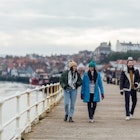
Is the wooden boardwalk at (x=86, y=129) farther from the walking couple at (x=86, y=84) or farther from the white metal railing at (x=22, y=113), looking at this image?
the walking couple at (x=86, y=84)

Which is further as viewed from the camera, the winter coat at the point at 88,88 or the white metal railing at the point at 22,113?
the winter coat at the point at 88,88

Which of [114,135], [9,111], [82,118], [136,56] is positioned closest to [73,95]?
[82,118]

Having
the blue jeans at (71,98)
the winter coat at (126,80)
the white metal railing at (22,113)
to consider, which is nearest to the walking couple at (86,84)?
the blue jeans at (71,98)

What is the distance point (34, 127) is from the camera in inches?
534

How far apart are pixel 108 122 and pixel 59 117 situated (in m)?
2.07

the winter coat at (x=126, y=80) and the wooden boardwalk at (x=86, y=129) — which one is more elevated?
the winter coat at (x=126, y=80)

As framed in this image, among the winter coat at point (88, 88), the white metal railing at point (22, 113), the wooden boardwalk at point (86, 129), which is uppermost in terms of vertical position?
the winter coat at point (88, 88)

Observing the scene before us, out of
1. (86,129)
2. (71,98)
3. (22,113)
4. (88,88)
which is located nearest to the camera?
(22,113)

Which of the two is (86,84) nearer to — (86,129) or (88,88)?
(88,88)

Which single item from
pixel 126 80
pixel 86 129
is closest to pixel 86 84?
pixel 126 80

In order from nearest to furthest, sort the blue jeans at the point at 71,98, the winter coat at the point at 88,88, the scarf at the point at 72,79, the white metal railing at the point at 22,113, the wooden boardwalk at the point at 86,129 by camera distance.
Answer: the white metal railing at the point at 22,113 → the wooden boardwalk at the point at 86,129 → the winter coat at the point at 88,88 → the scarf at the point at 72,79 → the blue jeans at the point at 71,98

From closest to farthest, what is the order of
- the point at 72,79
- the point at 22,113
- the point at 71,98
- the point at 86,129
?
the point at 22,113
the point at 86,129
the point at 72,79
the point at 71,98

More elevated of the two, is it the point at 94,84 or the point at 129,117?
the point at 94,84

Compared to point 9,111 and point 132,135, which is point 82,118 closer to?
point 132,135
